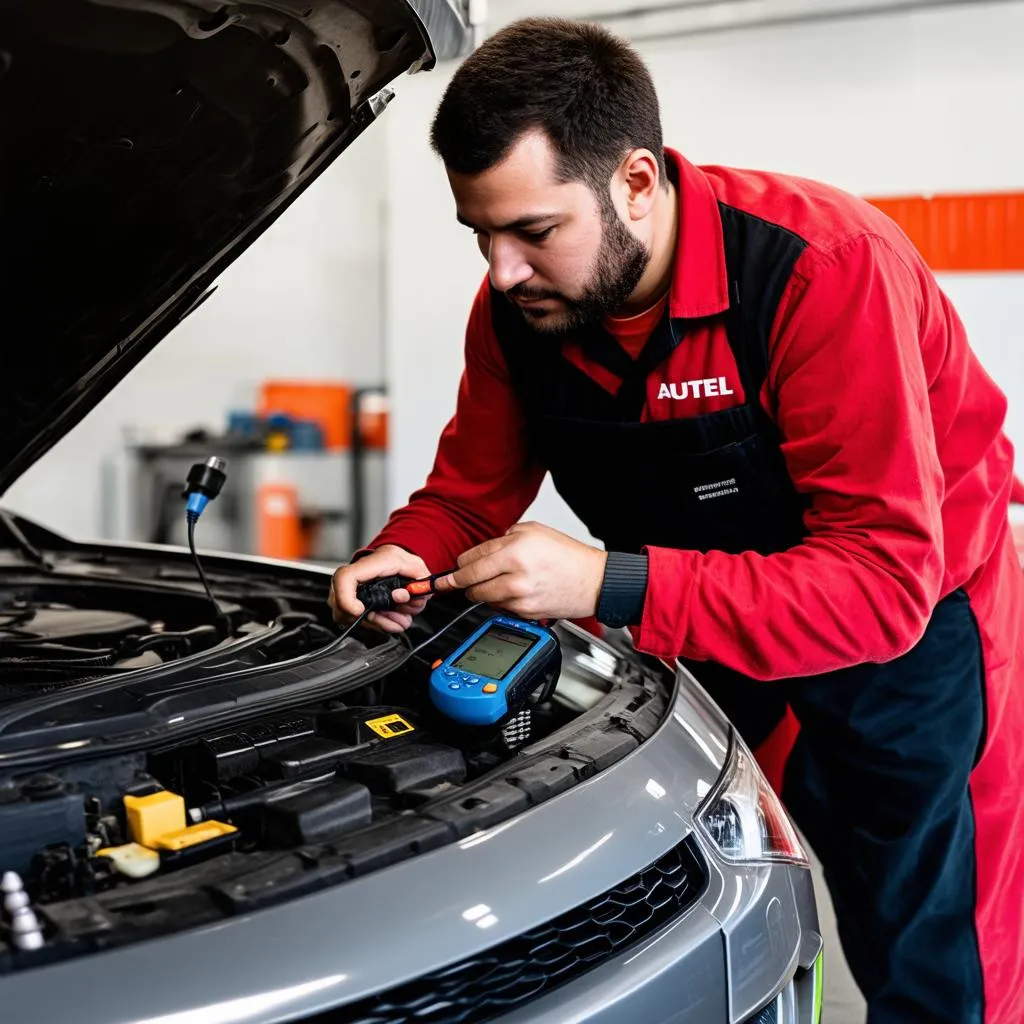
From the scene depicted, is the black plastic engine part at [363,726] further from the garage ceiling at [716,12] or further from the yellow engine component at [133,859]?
the garage ceiling at [716,12]

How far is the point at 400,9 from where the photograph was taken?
1080 millimetres

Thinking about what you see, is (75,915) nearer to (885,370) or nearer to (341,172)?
(885,370)

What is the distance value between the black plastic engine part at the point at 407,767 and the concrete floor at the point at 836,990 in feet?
3.05

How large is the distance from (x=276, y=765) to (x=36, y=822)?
24 cm

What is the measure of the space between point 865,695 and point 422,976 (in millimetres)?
820

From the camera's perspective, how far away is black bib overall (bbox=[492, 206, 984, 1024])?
1.42 m

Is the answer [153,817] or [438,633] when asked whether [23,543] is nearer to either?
[438,633]

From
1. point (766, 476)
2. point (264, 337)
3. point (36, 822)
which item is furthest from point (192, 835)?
point (264, 337)

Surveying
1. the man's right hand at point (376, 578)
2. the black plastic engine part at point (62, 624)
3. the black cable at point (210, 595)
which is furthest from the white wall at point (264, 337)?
the man's right hand at point (376, 578)

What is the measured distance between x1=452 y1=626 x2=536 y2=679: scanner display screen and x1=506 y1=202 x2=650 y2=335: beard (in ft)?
1.23

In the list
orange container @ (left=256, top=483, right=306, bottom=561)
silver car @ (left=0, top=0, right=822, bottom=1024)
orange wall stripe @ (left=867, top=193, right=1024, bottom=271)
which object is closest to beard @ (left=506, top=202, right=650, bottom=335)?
silver car @ (left=0, top=0, right=822, bottom=1024)

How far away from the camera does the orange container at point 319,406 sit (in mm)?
6145

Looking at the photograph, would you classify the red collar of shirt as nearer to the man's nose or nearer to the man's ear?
the man's ear

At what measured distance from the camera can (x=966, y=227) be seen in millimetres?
3646
